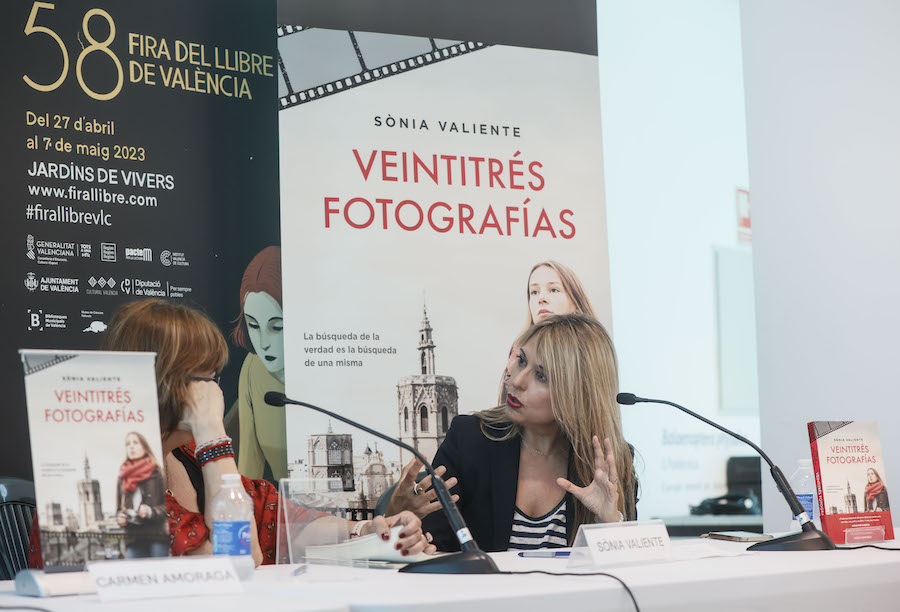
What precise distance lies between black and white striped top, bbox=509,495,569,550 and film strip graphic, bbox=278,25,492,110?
1.63m

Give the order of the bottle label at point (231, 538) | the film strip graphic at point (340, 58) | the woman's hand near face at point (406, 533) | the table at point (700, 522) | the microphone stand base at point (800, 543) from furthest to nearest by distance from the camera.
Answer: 1. the table at point (700, 522)
2. the film strip graphic at point (340, 58)
3. the microphone stand base at point (800, 543)
4. the woman's hand near face at point (406, 533)
5. the bottle label at point (231, 538)

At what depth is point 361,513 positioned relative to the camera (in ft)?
10.6

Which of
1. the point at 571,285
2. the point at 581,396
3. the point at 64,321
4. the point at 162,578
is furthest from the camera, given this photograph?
the point at 571,285

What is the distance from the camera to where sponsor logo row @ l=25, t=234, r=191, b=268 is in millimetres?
2926

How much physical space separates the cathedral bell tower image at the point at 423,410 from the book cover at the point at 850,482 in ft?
4.85

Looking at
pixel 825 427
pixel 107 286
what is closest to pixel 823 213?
pixel 825 427

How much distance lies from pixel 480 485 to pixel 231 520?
4.00 ft

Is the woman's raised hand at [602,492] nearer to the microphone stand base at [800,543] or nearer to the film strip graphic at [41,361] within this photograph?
the microphone stand base at [800,543]

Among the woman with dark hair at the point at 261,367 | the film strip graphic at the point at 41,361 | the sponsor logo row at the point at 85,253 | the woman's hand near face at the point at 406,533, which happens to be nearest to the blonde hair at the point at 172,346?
the woman's hand near face at the point at 406,533

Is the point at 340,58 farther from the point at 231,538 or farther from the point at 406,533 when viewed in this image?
the point at 231,538

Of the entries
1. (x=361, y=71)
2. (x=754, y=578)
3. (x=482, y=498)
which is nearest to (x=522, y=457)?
(x=482, y=498)

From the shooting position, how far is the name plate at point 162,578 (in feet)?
4.12

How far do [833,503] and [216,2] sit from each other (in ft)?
8.24

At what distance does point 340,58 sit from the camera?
3.39m
